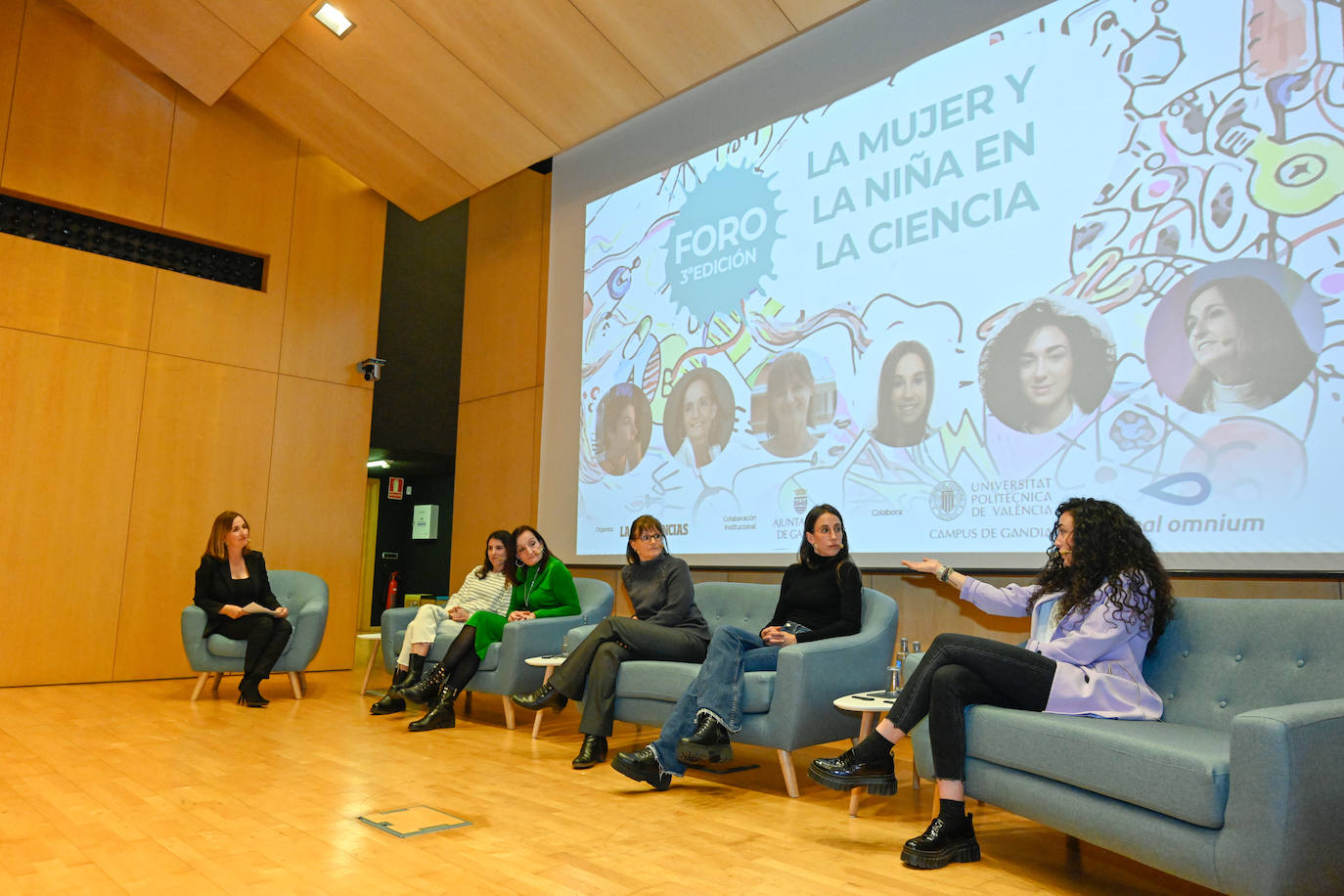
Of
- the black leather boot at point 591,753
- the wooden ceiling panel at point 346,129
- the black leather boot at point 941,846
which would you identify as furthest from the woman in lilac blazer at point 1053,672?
the wooden ceiling panel at point 346,129

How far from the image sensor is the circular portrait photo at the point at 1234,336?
109 inches

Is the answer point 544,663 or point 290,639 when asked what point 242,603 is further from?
point 544,663

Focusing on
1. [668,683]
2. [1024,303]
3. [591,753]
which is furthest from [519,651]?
[1024,303]

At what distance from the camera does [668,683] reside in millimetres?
3416

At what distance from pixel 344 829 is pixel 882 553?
92.1 inches

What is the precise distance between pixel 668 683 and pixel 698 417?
1707 mm

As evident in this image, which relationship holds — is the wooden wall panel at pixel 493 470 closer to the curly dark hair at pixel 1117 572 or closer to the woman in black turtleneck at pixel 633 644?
the woman in black turtleneck at pixel 633 644

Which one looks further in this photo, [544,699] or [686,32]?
[686,32]

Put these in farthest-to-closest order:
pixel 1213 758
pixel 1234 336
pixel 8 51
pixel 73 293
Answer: pixel 73 293
pixel 8 51
pixel 1234 336
pixel 1213 758

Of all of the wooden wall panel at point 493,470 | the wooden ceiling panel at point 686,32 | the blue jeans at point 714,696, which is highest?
the wooden ceiling panel at point 686,32

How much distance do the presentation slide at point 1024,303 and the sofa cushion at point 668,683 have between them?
1003 millimetres

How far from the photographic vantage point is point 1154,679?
2.53 metres

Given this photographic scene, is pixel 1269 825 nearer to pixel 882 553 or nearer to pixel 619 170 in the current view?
pixel 882 553

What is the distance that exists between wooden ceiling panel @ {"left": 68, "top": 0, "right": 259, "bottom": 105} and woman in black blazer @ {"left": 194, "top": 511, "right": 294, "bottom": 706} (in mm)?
2855
